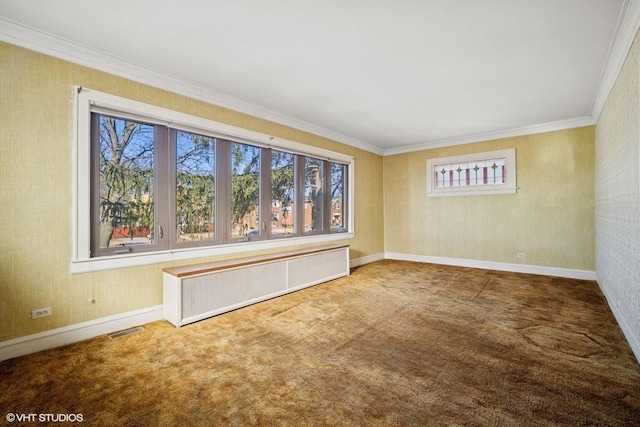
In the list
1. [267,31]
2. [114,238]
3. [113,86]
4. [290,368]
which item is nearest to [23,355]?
[114,238]

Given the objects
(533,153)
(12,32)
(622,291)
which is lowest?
(622,291)

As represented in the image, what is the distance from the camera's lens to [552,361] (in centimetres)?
223

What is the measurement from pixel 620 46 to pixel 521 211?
3.24 m

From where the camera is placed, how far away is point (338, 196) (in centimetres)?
582

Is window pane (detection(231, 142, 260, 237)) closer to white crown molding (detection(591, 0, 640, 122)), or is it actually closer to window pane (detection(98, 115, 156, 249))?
window pane (detection(98, 115, 156, 249))

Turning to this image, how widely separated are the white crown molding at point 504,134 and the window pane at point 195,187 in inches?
177

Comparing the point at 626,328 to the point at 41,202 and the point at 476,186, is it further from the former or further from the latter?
the point at 41,202

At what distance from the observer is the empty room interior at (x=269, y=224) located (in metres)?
1.90

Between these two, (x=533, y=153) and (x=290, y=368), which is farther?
(x=533, y=153)

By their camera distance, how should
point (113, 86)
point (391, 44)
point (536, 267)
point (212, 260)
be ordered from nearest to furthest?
point (391, 44) < point (113, 86) < point (212, 260) < point (536, 267)

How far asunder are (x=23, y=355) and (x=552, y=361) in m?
4.18

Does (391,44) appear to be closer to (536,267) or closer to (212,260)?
(212,260)

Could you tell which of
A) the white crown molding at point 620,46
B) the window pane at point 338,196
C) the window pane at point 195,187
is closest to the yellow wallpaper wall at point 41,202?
the window pane at point 195,187

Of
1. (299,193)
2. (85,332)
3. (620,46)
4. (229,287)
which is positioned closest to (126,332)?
(85,332)
